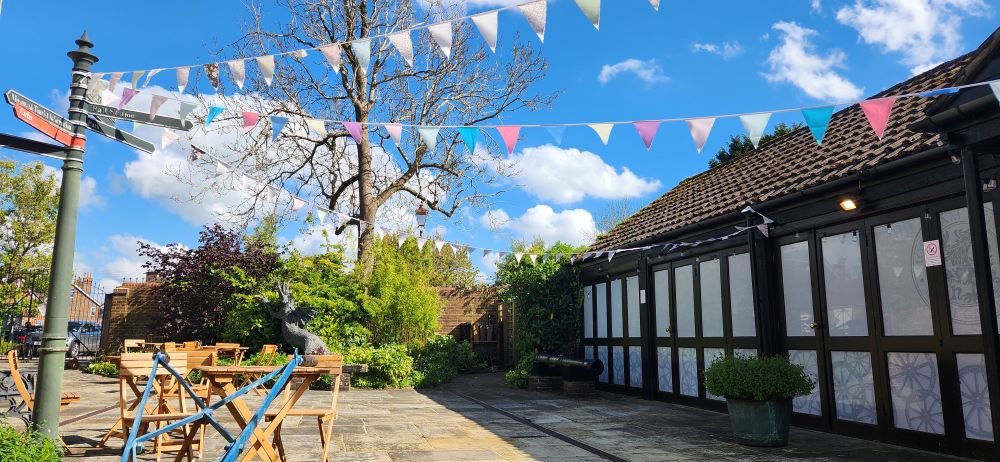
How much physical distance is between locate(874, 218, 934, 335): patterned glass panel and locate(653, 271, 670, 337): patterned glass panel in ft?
11.9

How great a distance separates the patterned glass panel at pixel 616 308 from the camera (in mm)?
10539

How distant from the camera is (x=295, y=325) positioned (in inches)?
453

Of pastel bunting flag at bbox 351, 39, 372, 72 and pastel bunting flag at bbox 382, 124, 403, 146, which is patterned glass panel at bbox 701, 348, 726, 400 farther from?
pastel bunting flag at bbox 351, 39, 372, 72

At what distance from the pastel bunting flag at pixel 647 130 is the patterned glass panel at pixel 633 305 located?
5231 mm

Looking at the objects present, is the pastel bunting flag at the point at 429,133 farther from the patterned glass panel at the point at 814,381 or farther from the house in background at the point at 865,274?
the patterned glass panel at the point at 814,381

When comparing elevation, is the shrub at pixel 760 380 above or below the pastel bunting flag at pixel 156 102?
below

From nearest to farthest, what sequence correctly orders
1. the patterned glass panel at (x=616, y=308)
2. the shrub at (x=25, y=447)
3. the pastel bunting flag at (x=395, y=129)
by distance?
the shrub at (x=25, y=447) < the pastel bunting flag at (x=395, y=129) < the patterned glass panel at (x=616, y=308)

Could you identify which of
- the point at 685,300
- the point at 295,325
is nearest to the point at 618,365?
the point at 685,300

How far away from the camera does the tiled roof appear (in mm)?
6105

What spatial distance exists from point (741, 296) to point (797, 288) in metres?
0.89

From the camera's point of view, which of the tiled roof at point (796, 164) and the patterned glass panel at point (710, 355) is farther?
the patterned glass panel at point (710, 355)

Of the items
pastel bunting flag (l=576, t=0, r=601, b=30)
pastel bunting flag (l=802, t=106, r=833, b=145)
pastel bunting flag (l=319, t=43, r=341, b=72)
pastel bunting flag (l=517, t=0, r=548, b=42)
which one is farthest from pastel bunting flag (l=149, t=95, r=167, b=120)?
pastel bunting flag (l=802, t=106, r=833, b=145)

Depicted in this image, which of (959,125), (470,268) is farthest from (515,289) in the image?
(470,268)

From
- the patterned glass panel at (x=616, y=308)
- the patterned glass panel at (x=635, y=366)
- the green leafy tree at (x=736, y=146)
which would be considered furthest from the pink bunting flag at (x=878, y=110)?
the green leafy tree at (x=736, y=146)
